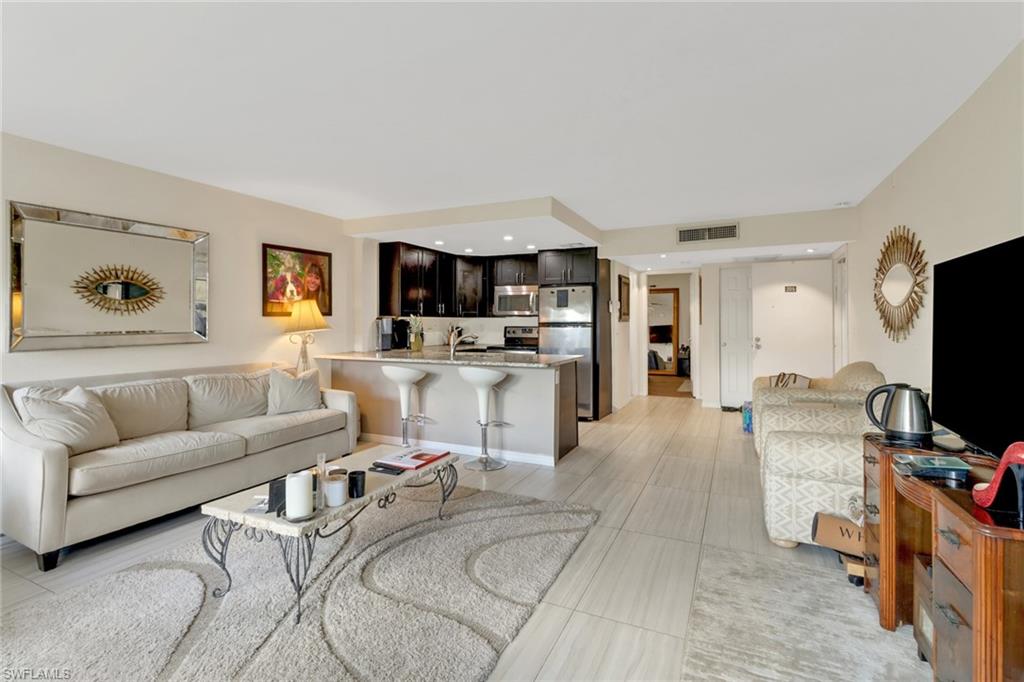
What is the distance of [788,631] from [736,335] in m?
5.61

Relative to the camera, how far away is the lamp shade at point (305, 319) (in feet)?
15.2

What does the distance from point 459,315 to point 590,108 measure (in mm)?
4659

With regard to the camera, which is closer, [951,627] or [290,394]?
[951,627]

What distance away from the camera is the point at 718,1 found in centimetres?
173

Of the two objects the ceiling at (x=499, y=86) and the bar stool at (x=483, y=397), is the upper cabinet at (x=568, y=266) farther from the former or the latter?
the bar stool at (x=483, y=397)

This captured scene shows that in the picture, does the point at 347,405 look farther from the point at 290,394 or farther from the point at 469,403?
the point at 469,403

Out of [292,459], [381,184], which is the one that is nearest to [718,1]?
[381,184]

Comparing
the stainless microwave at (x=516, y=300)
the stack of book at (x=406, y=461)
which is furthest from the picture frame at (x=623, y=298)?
the stack of book at (x=406, y=461)

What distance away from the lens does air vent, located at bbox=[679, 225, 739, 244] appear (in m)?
5.30

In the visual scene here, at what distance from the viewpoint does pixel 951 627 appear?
1.40 m

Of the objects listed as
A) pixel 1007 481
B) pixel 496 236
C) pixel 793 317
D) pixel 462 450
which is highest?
pixel 496 236

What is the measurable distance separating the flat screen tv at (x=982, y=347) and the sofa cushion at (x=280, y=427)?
4.01 metres

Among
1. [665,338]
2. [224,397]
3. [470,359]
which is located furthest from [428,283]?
[665,338]

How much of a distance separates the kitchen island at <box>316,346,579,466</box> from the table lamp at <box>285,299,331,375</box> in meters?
0.26
